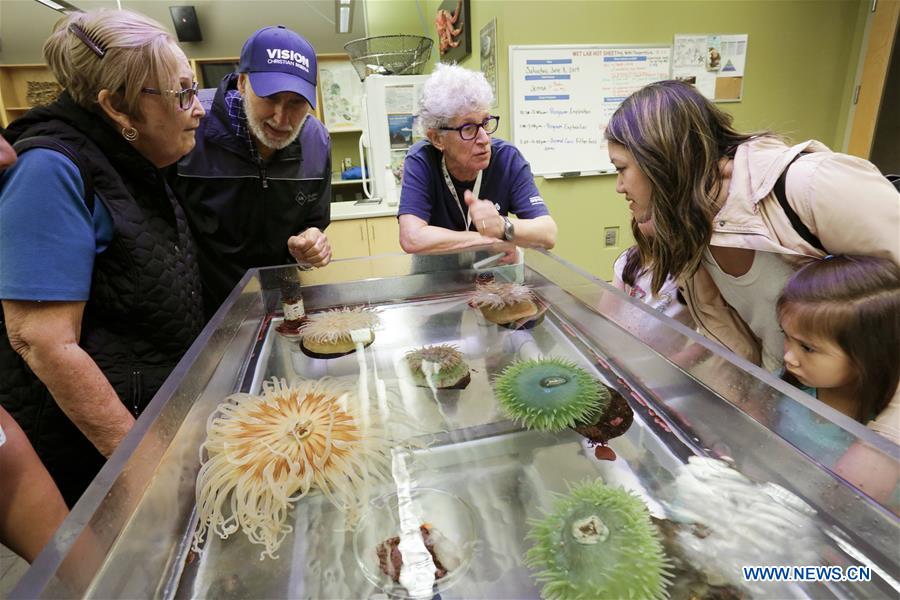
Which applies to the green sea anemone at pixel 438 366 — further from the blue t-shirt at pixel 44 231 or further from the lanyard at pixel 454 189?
the lanyard at pixel 454 189

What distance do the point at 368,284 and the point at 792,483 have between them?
43.5 inches

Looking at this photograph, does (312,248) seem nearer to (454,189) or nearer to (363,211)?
(454,189)

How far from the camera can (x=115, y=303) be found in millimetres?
945

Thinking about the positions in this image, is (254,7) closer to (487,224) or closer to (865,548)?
(487,224)

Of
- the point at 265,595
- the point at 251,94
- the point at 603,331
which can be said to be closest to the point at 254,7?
the point at 251,94

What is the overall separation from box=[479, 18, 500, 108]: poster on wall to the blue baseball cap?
5.67 feet

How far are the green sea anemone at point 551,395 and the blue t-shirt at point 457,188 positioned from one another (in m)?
0.93

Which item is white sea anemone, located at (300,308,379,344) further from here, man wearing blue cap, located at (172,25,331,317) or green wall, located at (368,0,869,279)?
green wall, located at (368,0,869,279)

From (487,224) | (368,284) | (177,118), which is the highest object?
(177,118)

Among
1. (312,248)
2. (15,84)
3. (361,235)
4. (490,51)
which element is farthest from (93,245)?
(15,84)

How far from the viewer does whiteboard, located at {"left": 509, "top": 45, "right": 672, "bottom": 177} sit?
2.94 metres

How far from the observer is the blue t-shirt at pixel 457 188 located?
5.61 ft

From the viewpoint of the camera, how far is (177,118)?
3.34 feet

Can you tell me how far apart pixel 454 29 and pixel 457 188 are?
2.22 metres
